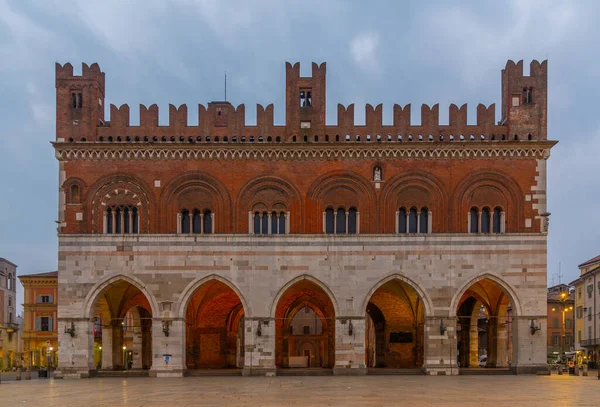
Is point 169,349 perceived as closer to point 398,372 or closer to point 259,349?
point 259,349

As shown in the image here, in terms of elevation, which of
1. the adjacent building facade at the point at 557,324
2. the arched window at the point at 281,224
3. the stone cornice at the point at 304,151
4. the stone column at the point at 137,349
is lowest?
the adjacent building facade at the point at 557,324

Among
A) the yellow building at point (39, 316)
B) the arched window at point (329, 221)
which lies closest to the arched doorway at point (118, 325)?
the arched window at point (329, 221)

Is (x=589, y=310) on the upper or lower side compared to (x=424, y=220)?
lower

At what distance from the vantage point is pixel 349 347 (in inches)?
1315

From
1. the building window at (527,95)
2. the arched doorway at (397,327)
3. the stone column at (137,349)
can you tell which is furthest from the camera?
the stone column at (137,349)

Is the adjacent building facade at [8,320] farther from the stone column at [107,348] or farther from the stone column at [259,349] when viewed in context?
the stone column at [259,349]

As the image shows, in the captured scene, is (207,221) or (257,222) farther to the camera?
(207,221)

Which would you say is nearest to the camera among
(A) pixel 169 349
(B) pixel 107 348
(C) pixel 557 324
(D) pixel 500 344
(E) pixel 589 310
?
(A) pixel 169 349

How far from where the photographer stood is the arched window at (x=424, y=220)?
3478 centimetres

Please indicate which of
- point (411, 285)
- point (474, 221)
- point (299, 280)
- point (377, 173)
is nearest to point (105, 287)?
point (299, 280)

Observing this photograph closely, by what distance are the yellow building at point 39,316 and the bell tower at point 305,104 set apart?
38107mm

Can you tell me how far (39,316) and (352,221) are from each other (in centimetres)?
4055

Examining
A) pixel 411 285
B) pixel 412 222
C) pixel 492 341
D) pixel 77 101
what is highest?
pixel 77 101

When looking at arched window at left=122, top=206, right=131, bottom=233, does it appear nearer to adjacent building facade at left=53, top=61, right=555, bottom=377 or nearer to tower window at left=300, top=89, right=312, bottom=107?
adjacent building facade at left=53, top=61, right=555, bottom=377
